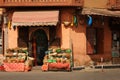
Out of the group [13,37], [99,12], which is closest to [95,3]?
[99,12]

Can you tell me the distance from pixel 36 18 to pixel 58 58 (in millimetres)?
3005

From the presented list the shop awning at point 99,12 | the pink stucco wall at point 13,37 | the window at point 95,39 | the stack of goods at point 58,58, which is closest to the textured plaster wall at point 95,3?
the shop awning at point 99,12

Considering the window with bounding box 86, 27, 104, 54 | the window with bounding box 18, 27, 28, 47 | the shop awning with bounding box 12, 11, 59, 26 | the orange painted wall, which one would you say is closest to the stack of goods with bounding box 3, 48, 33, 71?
the window with bounding box 18, 27, 28, 47

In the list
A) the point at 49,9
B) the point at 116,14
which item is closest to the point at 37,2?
the point at 49,9

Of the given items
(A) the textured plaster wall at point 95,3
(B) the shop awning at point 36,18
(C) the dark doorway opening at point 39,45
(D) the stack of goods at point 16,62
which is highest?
→ (A) the textured plaster wall at point 95,3

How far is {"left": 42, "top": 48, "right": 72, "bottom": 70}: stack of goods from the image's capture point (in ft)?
79.3

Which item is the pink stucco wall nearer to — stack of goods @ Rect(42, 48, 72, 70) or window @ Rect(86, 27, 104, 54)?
stack of goods @ Rect(42, 48, 72, 70)

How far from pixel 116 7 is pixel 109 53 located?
3.33 m

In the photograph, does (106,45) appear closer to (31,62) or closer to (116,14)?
(116,14)

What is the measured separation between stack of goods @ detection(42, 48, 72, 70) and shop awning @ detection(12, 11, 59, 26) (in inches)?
76.3

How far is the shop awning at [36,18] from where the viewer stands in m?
24.9

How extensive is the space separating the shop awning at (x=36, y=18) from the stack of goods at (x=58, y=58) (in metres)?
1.94

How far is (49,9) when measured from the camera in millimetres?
25891

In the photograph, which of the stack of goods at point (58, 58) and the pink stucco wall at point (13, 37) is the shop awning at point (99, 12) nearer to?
the stack of goods at point (58, 58)
